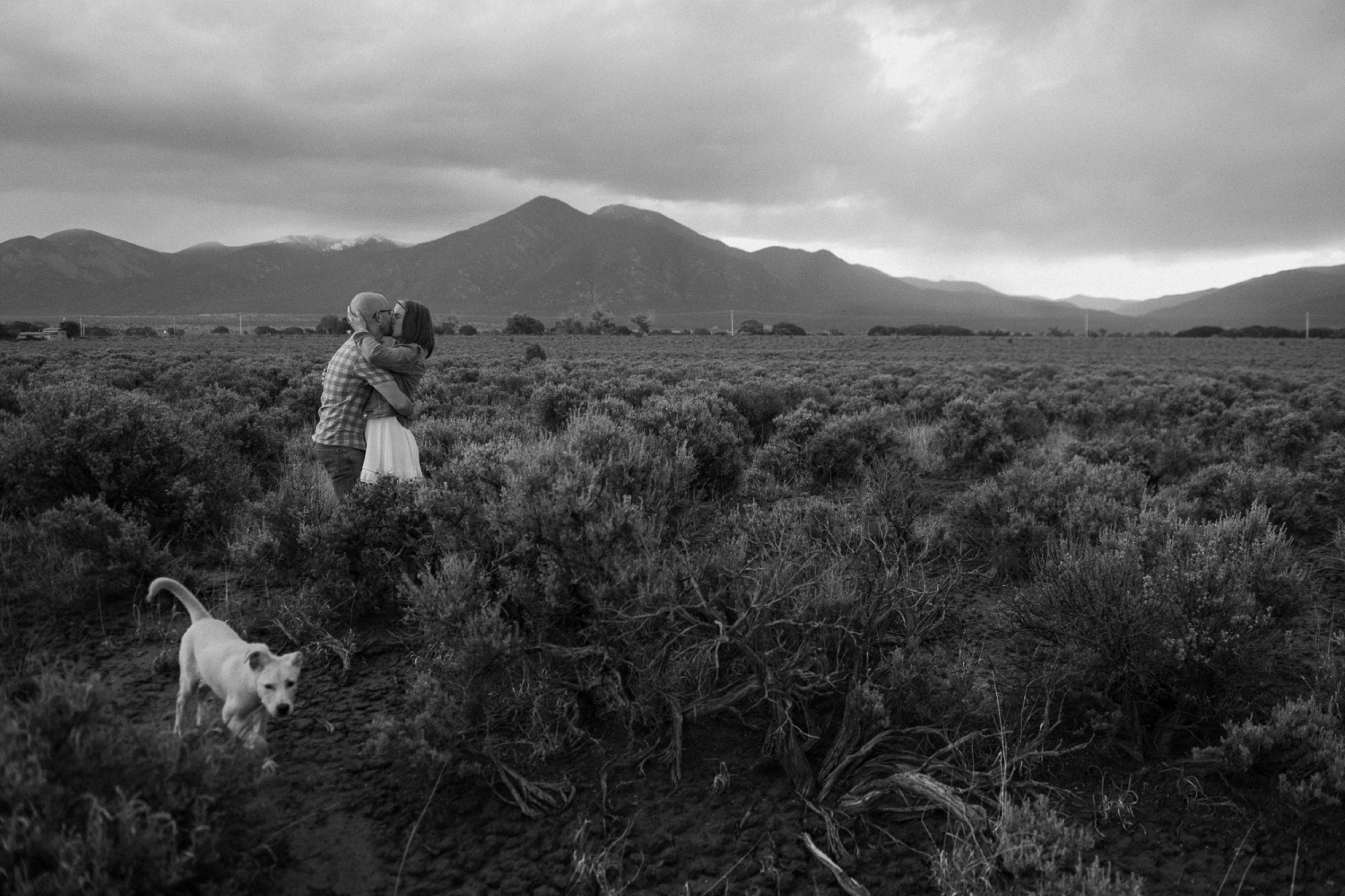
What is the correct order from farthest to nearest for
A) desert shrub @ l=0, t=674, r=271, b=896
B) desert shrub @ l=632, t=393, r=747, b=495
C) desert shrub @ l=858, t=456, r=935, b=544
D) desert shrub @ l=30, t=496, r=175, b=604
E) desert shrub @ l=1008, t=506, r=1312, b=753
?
desert shrub @ l=632, t=393, r=747, b=495
desert shrub @ l=858, t=456, r=935, b=544
desert shrub @ l=30, t=496, r=175, b=604
desert shrub @ l=1008, t=506, r=1312, b=753
desert shrub @ l=0, t=674, r=271, b=896

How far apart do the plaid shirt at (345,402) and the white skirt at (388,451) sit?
4.5 inches

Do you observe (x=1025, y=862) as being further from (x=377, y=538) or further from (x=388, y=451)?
(x=388, y=451)

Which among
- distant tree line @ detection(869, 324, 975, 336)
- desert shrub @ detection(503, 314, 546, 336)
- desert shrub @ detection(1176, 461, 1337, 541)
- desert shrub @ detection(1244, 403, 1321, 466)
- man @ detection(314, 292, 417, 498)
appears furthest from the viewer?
distant tree line @ detection(869, 324, 975, 336)

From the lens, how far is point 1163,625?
361 cm

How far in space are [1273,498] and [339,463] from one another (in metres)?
7.76

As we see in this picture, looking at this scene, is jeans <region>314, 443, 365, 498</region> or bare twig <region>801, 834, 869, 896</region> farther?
jeans <region>314, 443, 365, 498</region>

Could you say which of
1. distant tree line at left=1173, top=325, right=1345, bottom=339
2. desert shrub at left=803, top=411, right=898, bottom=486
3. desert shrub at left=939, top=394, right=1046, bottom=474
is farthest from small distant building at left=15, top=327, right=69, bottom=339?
distant tree line at left=1173, top=325, right=1345, bottom=339

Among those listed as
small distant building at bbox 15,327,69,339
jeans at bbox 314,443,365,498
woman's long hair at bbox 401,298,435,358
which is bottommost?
jeans at bbox 314,443,365,498

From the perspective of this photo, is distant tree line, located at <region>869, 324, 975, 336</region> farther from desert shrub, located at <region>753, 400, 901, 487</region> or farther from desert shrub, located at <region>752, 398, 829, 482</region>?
desert shrub, located at <region>753, 400, 901, 487</region>

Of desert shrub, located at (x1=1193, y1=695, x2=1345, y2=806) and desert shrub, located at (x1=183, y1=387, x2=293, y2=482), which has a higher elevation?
desert shrub, located at (x1=183, y1=387, x2=293, y2=482)

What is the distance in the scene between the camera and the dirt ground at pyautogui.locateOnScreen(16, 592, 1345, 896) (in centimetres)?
265

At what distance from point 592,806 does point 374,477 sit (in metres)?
3.03

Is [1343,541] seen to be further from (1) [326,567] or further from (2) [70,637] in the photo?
(2) [70,637]

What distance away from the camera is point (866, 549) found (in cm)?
477
